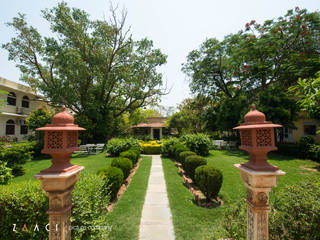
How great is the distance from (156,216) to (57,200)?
9.72 feet

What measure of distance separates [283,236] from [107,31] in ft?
65.6

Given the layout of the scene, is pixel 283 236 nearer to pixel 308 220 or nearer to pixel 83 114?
pixel 308 220

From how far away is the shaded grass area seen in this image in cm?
345

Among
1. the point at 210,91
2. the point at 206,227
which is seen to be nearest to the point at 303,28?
the point at 210,91

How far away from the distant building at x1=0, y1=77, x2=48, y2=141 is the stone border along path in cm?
1839

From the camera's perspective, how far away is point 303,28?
40.0 ft

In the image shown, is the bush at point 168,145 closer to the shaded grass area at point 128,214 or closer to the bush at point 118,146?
the bush at point 118,146

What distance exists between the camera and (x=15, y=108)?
18641 mm

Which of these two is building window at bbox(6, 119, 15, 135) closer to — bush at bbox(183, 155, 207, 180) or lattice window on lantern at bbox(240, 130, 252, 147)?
bush at bbox(183, 155, 207, 180)

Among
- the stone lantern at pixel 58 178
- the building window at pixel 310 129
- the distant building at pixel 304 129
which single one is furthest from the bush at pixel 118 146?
the building window at pixel 310 129

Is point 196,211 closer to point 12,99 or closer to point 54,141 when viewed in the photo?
point 54,141

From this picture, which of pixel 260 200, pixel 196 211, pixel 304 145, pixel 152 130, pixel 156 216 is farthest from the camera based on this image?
pixel 152 130

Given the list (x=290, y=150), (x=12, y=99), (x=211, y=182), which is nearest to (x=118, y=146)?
(x=211, y=182)

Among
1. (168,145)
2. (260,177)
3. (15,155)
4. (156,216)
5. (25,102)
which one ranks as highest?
(25,102)
